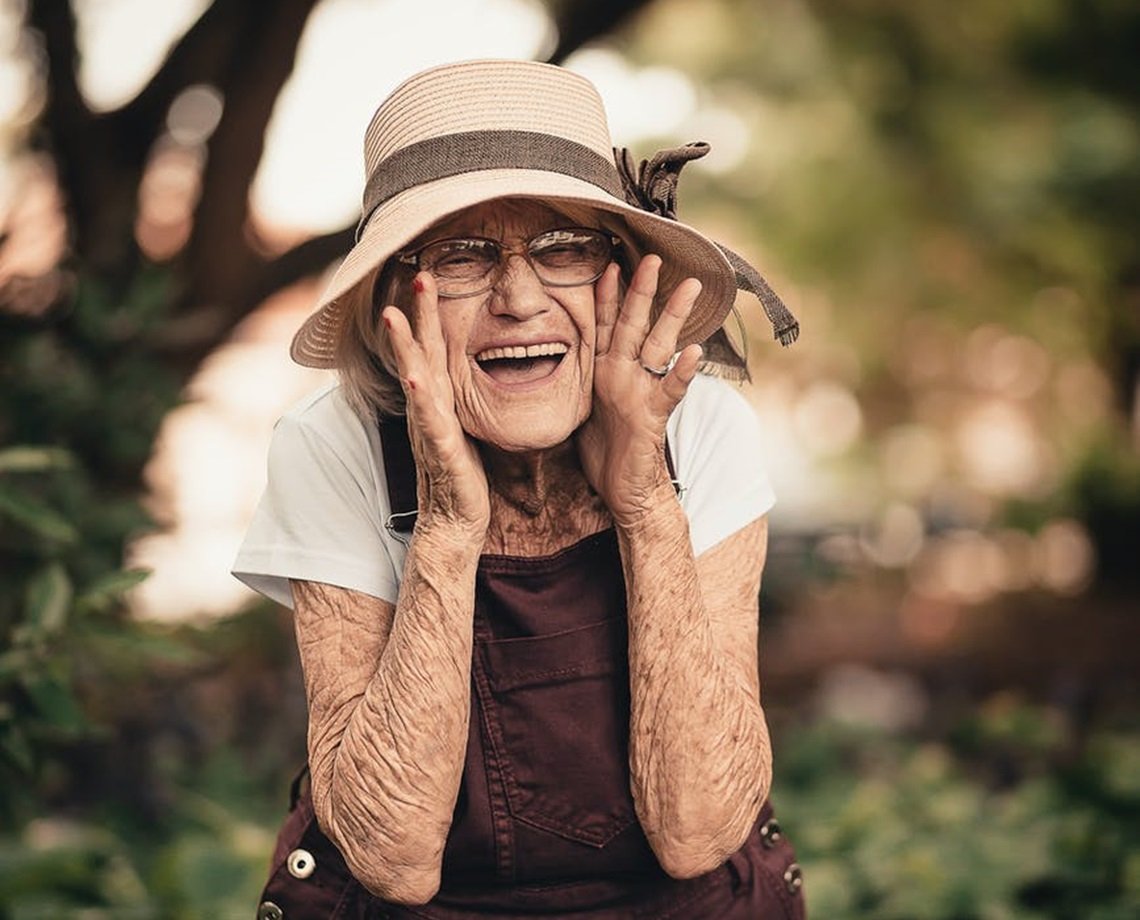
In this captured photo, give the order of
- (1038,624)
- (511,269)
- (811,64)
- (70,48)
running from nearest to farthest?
(511,269) → (70,48) → (1038,624) → (811,64)

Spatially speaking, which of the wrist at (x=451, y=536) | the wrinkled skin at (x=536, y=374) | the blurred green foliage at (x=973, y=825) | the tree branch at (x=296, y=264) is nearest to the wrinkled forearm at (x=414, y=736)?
the wrist at (x=451, y=536)

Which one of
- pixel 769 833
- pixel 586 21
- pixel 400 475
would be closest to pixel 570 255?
pixel 400 475

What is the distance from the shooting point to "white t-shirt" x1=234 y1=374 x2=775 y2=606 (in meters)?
2.11

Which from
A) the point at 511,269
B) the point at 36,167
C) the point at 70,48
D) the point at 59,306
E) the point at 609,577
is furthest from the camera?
the point at 36,167

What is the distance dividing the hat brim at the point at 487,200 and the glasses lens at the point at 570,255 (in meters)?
0.05

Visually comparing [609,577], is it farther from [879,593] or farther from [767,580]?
[879,593]

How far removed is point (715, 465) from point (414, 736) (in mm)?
682

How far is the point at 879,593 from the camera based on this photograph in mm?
11336

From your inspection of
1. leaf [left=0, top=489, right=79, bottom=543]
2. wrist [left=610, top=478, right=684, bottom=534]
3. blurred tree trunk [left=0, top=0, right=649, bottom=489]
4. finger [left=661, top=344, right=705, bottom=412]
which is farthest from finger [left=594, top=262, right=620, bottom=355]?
blurred tree trunk [left=0, top=0, right=649, bottom=489]

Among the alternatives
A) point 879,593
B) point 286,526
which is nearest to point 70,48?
point 286,526

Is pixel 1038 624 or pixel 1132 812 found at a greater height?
pixel 1132 812

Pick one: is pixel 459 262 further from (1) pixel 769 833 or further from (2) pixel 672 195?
(1) pixel 769 833

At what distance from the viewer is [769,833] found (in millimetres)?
2324

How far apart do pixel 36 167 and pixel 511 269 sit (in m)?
3.93
